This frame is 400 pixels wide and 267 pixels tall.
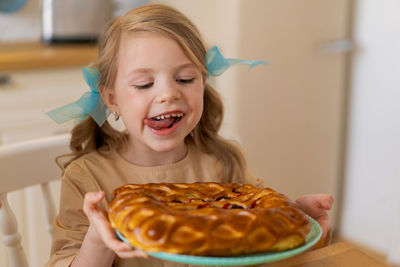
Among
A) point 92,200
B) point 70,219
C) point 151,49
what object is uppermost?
point 151,49

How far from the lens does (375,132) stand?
2742mm

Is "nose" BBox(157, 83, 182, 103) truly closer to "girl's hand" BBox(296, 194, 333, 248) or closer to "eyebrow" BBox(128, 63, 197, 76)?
"eyebrow" BBox(128, 63, 197, 76)

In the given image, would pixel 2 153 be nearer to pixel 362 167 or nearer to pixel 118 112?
pixel 118 112

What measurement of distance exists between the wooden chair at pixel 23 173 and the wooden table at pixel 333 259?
1.83 ft

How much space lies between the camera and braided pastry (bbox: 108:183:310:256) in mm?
651

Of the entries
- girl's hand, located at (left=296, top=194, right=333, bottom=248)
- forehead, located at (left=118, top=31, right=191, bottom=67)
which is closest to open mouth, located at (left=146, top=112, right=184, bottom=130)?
forehead, located at (left=118, top=31, right=191, bottom=67)

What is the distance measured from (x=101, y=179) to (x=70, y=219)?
11 centimetres

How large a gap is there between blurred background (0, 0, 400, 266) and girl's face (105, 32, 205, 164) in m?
1.13

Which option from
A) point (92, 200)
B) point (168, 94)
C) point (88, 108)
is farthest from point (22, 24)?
point (92, 200)

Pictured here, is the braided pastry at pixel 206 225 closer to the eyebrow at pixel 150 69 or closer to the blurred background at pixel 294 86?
the eyebrow at pixel 150 69

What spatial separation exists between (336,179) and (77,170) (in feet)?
7.12

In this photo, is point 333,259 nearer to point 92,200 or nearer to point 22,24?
point 92,200

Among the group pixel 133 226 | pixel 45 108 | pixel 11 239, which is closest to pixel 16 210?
pixel 45 108

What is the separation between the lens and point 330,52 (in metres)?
2.64
